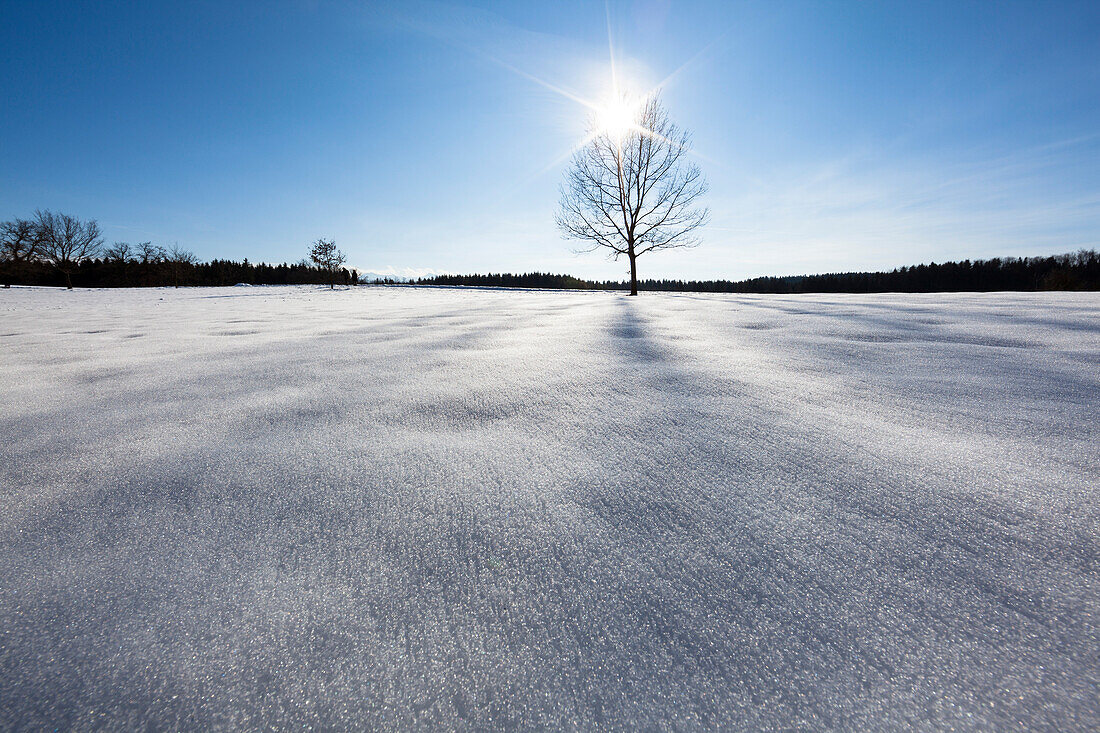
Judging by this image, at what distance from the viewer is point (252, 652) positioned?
57cm

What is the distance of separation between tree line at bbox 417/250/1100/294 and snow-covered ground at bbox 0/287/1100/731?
32663 millimetres

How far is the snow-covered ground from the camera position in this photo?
0.51 meters

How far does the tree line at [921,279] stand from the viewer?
37.5 meters

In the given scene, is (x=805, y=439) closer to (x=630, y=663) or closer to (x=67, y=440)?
(x=630, y=663)

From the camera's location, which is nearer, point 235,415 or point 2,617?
point 2,617

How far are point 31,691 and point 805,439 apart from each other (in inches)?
61.4

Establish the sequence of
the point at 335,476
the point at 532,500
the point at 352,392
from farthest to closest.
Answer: the point at 352,392 < the point at 335,476 < the point at 532,500

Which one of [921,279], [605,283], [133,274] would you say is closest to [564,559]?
[605,283]

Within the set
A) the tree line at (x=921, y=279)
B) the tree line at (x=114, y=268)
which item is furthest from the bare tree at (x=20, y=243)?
the tree line at (x=921, y=279)

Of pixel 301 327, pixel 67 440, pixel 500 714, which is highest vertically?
pixel 301 327

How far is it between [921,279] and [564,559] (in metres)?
63.1

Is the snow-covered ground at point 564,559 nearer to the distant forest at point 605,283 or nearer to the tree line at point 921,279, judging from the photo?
the distant forest at point 605,283

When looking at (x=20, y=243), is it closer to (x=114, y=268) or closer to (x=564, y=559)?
(x=114, y=268)

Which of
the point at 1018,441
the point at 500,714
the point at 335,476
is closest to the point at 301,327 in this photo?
the point at 335,476
